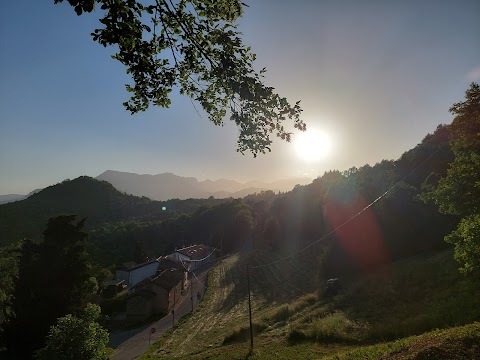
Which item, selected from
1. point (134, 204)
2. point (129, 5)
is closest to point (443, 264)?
point (129, 5)

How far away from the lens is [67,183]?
162125 millimetres

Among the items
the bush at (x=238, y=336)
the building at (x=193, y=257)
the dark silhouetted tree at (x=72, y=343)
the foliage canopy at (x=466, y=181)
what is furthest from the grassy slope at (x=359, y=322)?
the building at (x=193, y=257)

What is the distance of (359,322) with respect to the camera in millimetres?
26422

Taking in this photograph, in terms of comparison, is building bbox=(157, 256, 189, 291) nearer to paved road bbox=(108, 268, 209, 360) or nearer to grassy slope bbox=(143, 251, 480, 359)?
paved road bbox=(108, 268, 209, 360)

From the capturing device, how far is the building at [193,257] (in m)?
87.1

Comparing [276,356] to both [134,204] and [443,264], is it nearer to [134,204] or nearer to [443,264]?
[443,264]

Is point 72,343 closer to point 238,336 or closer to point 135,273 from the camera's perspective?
point 238,336

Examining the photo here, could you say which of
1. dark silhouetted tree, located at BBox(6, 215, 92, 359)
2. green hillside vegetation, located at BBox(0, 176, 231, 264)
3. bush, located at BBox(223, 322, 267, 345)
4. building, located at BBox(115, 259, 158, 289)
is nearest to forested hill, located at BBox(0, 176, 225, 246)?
green hillside vegetation, located at BBox(0, 176, 231, 264)

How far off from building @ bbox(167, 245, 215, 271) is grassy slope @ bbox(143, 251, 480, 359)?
40.2 meters

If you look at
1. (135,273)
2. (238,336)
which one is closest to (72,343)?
(238,336)

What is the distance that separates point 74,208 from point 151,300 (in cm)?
11334

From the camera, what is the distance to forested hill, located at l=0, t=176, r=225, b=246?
110969mm

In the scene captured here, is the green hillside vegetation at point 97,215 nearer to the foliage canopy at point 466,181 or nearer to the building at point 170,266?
the building at point 170,266

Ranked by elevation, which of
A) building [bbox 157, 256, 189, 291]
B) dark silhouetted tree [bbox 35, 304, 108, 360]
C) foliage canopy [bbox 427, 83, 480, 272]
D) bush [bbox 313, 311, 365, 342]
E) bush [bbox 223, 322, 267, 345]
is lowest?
building [bbox 157, 256, 189, 291]
